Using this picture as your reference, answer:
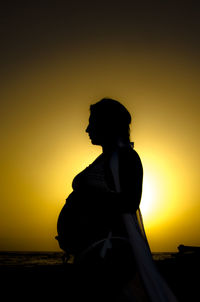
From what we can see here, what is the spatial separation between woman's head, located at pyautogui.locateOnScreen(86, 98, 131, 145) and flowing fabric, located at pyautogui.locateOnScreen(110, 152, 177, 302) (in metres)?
0.41

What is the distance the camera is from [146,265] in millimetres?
964

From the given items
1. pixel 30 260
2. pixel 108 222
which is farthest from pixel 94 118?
pixel 30 260

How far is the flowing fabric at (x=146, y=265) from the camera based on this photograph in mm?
895

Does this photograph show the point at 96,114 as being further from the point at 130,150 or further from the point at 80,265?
the point at 80,265

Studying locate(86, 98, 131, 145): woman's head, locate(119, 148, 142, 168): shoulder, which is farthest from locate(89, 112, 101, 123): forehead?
locate(119, 148, 142, 168): shoulder

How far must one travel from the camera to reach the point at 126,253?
108cm

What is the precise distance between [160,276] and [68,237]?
604 millimetres

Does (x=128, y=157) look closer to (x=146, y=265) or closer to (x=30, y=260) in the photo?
(x=146, y=265)

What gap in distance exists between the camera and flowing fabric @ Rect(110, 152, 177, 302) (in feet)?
2.93

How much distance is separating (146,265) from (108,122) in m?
0.91

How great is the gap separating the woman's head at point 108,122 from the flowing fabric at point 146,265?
41 centimetres

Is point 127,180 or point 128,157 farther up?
point 128,157

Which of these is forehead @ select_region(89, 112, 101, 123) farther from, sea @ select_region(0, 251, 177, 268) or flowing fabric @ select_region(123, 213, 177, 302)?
sea @ select_region(0, 251, 177, 268)

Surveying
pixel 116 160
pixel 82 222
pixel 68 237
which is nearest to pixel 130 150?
pixel 116 160
